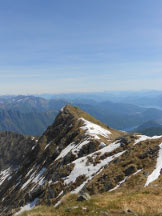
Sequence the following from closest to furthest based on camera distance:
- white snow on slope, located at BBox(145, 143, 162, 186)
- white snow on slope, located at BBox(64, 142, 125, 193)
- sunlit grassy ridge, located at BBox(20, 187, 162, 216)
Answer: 1. sunlit grassy ridge, located at BBox(20, 187, 162, 216)
2. white snow on slope, located at BBox(145, 143, 162, 186)
3. white snow on slope, located at BBox(64, 142, 125, 193)

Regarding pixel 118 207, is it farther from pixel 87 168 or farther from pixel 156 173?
pixel 87 168

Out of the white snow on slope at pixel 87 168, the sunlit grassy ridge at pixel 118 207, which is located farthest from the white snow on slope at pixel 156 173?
the white snow on slope at pixel 87 168

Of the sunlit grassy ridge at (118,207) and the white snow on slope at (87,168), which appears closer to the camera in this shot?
the sunlit grassy ridge at (118,207)

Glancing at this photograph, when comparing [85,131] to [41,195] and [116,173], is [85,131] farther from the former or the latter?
[116,173]

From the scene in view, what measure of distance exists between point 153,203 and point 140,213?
232 centimetres

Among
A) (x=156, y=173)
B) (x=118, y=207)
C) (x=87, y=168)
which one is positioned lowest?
(x=87, y=168)

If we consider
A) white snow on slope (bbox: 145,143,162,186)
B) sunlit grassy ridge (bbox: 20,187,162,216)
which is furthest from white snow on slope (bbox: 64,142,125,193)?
sunlit grassy ridge (bbox: 20,187,162,216)

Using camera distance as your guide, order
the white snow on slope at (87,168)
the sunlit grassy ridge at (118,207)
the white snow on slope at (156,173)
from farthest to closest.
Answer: the white snow on slope at (87,168), the white snow on slope at (156,173), the sunlit grassy ridge at (118,207)

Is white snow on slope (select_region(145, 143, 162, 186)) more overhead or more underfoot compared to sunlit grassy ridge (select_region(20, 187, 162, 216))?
more underfoot

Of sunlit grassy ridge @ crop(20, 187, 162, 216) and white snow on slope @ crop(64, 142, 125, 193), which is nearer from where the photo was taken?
sunlit grassy ridge @ crop(20, 187, 162, 216)

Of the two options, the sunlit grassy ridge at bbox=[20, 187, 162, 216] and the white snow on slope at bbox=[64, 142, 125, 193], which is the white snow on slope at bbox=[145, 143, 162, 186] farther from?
the white snow on slope at bbox=[64, 142, 125, 193]

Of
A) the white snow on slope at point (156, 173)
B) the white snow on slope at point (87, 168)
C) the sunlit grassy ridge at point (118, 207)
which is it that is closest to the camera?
the sunlit grassy ridge at point (118, 207)

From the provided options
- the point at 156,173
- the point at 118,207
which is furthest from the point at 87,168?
the point at 118,207

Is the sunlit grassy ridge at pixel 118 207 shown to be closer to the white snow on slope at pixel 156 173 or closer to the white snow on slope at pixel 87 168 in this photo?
the white snow on slope at pixel 156 173
